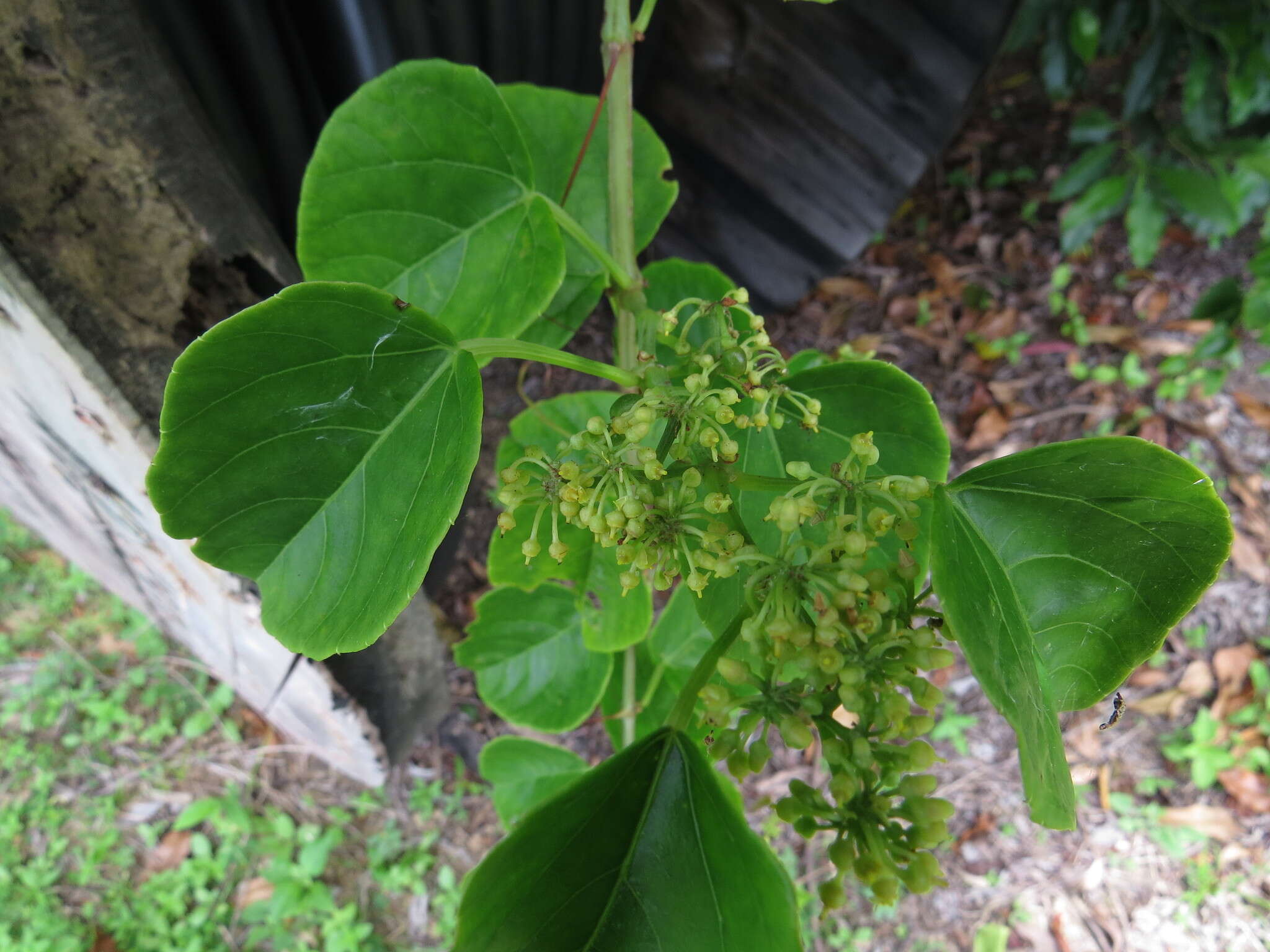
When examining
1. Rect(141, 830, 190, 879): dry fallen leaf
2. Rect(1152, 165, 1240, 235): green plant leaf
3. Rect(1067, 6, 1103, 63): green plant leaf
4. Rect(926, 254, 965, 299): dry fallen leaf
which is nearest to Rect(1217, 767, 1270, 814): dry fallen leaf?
Rect(1152, 165, 1240, 235): green plant leaf

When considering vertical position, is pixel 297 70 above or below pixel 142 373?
above

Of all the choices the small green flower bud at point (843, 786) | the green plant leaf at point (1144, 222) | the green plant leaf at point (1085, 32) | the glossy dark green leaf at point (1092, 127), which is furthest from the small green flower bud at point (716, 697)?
the glossy dark green leaf at point (1092, 127)

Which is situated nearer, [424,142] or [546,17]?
[424,142]

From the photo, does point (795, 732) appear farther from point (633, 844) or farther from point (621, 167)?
point (621, 167)

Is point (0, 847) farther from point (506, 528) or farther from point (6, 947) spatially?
point (506, 528)

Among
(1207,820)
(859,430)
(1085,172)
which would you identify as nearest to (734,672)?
(859,430)

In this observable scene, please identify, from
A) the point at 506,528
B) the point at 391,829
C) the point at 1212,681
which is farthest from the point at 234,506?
the point at 1212,681

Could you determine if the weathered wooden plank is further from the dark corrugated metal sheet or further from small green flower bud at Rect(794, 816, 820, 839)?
small green flower bud at Rect(794, 816, 820, 839)

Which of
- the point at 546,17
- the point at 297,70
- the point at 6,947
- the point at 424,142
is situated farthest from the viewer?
the point at 6,947
